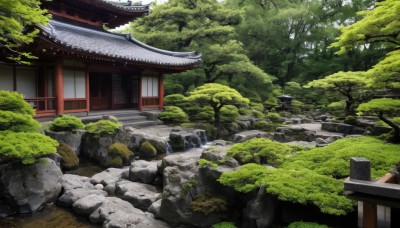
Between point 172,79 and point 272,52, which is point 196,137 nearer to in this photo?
point 172,79

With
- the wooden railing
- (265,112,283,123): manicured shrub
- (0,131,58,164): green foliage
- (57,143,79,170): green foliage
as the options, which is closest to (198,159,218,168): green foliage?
(0,131,58,164): green foliage

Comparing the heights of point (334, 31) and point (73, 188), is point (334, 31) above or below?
above

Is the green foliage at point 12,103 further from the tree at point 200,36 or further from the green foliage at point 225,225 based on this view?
the tree at point 200,36

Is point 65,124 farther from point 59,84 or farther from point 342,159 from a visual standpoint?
point 342,159

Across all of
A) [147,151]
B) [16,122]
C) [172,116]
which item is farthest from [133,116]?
[16,122]

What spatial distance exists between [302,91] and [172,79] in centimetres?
1444

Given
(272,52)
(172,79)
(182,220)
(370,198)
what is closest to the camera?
(370,198)

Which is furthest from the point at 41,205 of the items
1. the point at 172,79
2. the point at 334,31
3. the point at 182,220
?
the point at 334,31

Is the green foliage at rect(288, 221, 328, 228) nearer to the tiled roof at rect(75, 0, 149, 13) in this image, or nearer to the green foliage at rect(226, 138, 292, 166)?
the green foliage at rect(226, 138, 292, 166)

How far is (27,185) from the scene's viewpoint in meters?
7.66

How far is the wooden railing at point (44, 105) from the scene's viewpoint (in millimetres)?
13203

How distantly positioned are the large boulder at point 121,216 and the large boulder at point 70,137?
474 cm

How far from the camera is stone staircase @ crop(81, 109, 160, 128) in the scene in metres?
16.6

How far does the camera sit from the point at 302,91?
1229 inches
